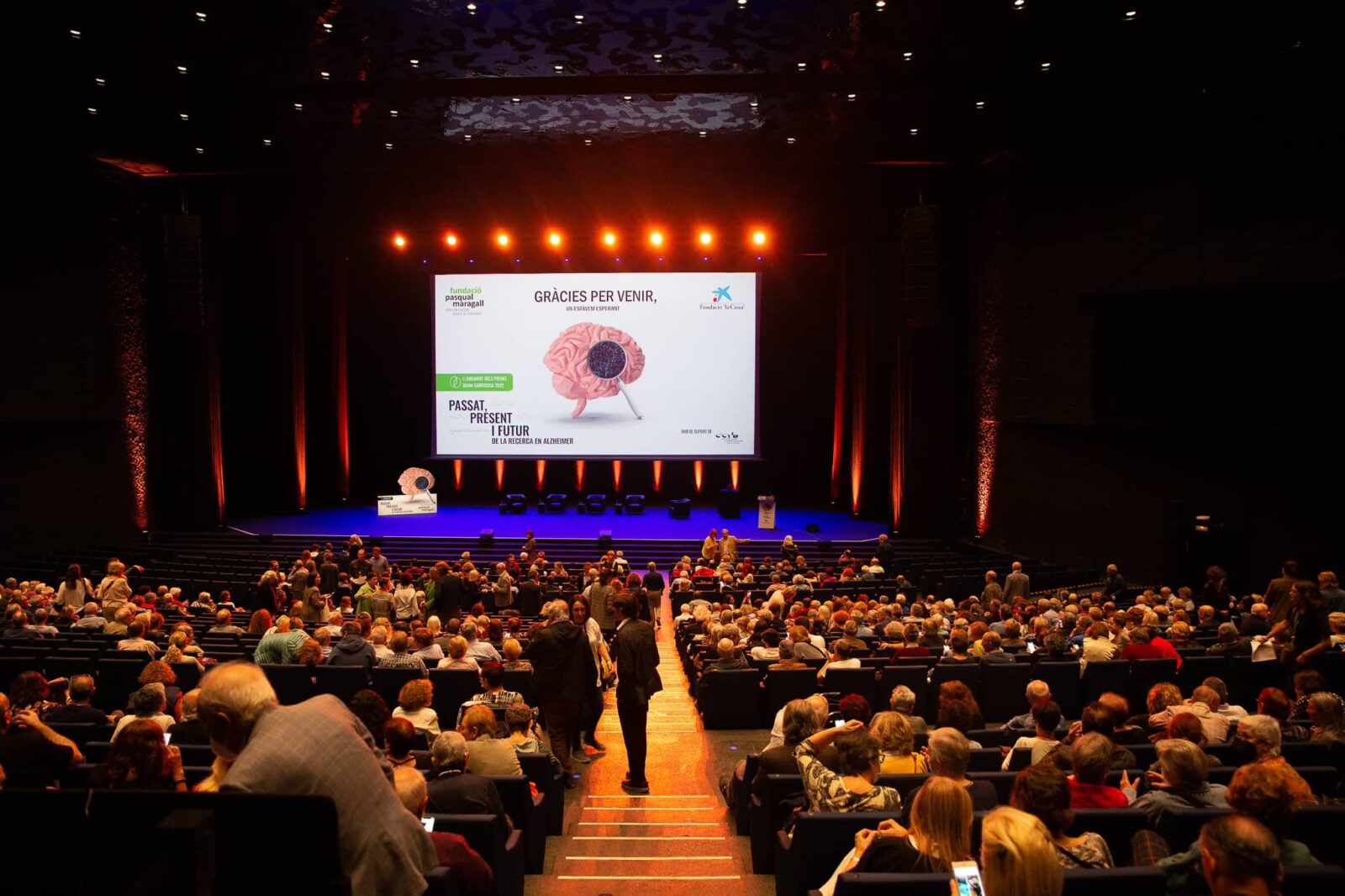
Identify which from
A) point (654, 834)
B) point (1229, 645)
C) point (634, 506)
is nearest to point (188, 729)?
point (654, 834)

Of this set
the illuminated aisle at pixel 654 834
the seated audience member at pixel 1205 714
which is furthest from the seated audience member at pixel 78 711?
the seated audience member at pixel 1205 714

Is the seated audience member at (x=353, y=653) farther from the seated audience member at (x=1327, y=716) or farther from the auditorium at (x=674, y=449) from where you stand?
the seated audience member at (x=1327, y=716)

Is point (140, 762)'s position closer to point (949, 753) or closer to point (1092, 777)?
point (949, 753)

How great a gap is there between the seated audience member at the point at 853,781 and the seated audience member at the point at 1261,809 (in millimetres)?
1075

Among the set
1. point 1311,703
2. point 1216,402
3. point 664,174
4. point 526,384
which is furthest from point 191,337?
point 1311,703

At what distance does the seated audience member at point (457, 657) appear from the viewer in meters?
7.29

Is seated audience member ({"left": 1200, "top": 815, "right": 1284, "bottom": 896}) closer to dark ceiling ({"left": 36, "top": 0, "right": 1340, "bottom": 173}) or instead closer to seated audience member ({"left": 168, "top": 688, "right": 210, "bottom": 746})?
seated audience member ({"left": 168, "top": 688, "right": 210, "bottom": 746})

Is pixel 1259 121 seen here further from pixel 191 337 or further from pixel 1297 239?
pixel 191 337

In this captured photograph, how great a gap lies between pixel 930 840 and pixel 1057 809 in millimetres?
494

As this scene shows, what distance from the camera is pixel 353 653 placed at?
7680 millimetres

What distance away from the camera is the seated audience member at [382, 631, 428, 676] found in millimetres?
7344

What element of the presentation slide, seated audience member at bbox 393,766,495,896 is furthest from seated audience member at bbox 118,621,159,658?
the presentation slide

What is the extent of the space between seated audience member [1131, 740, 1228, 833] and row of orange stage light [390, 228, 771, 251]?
18381 millimetres

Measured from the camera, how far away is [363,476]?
83.5 feet
